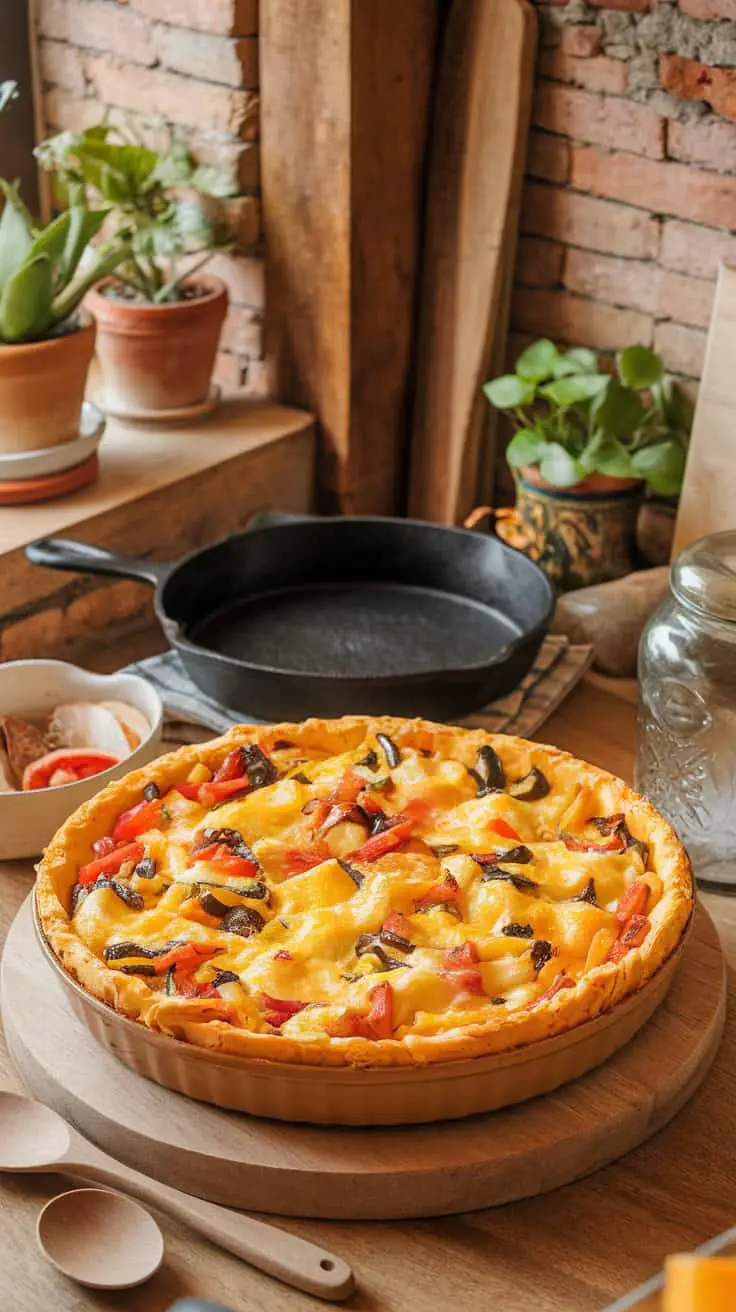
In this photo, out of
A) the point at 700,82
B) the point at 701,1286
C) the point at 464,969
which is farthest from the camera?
the point at 700,82

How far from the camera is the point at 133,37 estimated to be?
231 centimetres

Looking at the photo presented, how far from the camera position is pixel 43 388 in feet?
6.64

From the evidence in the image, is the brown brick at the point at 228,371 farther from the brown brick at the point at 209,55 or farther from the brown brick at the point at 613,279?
the brown brick at the point at 613,279

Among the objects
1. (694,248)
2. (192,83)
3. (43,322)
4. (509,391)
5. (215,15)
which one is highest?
(215,15)

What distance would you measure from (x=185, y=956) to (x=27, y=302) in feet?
3.31

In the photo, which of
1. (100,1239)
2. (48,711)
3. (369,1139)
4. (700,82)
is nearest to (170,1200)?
(100,1239)

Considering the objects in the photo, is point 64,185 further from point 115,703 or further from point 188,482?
point 115,703

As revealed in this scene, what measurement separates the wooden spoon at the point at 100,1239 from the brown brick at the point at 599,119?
146cm

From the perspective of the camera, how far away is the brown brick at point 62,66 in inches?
95.4

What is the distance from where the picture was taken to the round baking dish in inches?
47.1

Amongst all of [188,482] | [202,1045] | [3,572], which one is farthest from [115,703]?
[202,1045]

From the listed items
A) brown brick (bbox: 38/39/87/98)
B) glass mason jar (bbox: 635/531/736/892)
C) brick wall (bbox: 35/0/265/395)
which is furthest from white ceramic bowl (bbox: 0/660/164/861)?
brown brick (bbox: 38/39/87/98)

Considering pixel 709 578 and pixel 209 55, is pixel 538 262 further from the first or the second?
pixel 709 578

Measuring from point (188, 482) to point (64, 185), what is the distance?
456 millimetres
